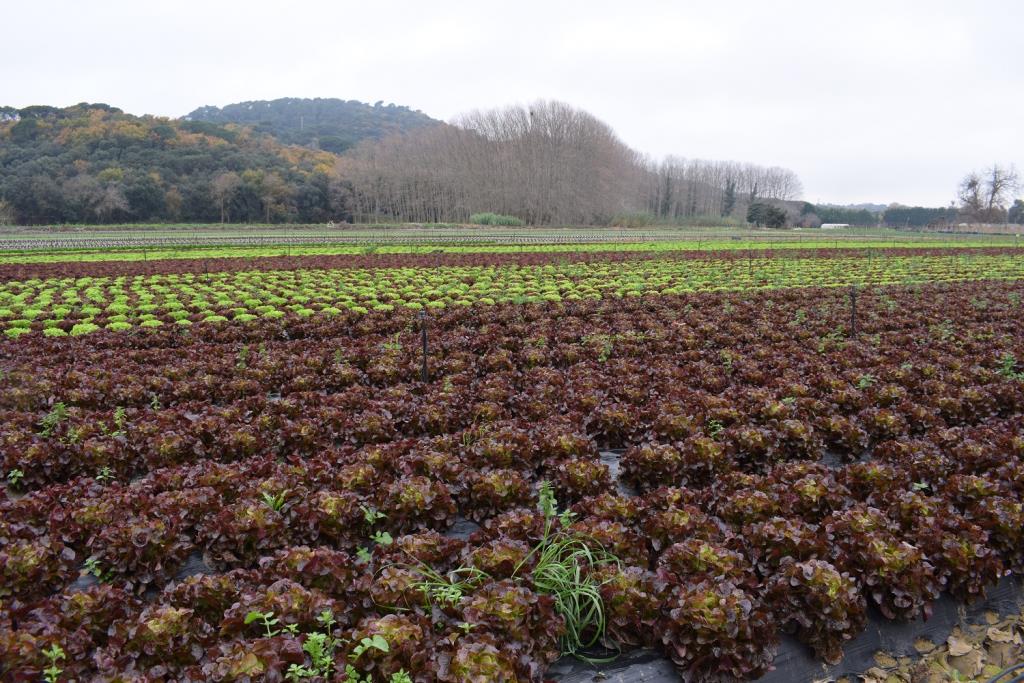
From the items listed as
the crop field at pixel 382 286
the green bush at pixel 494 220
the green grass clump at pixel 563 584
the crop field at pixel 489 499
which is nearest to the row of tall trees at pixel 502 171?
the green bush at pixel 494 220

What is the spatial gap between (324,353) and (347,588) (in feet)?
20.6

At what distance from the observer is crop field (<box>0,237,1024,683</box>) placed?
3213mm

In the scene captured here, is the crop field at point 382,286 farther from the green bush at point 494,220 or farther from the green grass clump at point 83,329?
the green bush at point 494,220

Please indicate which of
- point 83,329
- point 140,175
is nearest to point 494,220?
point 140,175

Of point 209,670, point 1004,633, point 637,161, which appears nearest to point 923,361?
point 1004,633

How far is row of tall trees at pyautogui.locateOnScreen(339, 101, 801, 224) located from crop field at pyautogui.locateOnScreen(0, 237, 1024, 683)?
73466 mm

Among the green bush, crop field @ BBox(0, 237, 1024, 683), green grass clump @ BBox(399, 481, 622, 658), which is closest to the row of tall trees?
the green bush

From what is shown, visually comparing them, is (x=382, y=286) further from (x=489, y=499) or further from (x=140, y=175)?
(x=140, y=175)

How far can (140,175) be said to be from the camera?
72812 millimetres

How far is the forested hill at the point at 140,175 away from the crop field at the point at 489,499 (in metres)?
67.9

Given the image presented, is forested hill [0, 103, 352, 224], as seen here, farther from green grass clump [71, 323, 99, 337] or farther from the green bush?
green grass clump [71, 323, 99, 337]

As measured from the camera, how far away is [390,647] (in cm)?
300

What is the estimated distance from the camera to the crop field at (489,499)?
3213mm

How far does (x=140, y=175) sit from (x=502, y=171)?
136 ft
